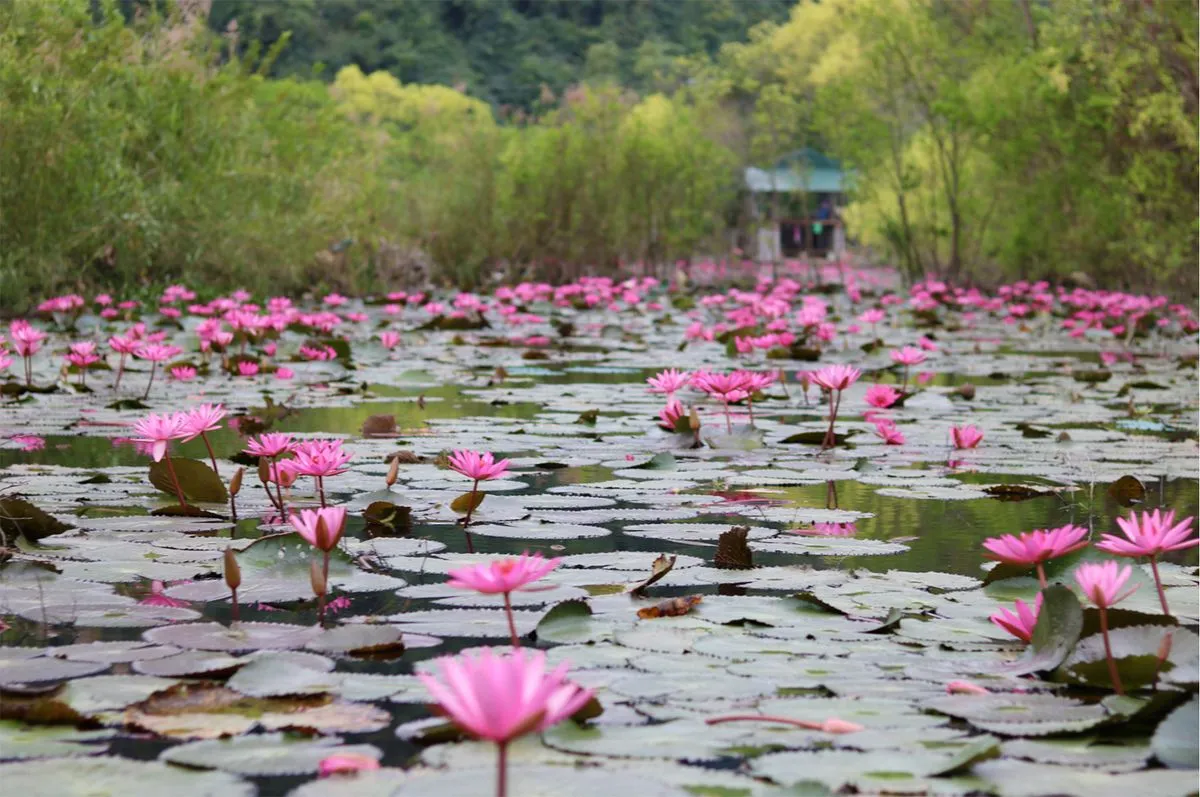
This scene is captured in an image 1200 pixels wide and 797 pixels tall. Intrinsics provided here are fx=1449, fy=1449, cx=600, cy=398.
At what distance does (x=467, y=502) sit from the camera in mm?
2865

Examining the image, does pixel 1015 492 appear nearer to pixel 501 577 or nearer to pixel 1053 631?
pixel 1053 631

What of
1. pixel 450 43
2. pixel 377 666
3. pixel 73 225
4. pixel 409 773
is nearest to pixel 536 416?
pixel 377 666

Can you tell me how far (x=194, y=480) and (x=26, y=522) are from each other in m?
0.51

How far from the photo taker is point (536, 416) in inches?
197

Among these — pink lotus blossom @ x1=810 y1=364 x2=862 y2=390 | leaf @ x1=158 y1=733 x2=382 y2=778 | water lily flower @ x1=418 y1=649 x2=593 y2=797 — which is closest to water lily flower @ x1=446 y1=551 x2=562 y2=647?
leaf @ x1=158 y1=733 x2=382 y2=778

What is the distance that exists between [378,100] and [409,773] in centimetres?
4215

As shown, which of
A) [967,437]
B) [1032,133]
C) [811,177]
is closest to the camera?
[967,437]

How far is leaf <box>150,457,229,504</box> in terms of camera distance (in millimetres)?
3051

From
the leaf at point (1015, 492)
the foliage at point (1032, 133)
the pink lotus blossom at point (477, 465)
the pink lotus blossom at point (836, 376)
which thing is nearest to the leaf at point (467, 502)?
the pink lotus blossom at point (477, 465)

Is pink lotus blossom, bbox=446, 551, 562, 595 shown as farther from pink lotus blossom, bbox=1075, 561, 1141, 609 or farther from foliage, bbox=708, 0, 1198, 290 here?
foliage, bbox=708, 0, 1198, 290

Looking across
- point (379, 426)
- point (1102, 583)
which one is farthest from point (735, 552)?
point (379, 426)

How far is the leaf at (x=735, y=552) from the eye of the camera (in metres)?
2.48

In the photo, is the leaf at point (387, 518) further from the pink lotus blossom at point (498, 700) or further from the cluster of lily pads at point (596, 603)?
the pink lotus blossom at point (498, 700)

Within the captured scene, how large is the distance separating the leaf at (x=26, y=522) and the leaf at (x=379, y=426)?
172 cm
